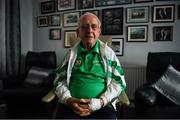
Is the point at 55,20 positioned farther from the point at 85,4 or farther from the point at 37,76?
the point at 37,76

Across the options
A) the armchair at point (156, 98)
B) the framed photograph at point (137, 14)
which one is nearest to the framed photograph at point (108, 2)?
the framed photograph at point (137, 14)

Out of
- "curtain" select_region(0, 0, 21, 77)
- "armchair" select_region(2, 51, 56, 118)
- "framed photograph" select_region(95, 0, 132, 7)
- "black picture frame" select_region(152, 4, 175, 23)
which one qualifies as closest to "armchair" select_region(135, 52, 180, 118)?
"black picture frame" select_region(152, 4, 175, 23)

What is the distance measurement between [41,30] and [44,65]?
1.07 meters

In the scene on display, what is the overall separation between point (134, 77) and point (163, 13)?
96 cm

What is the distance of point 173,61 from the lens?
2.56m

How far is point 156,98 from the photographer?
2252mm

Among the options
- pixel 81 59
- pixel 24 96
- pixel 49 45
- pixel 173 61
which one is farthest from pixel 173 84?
pixel 49 45

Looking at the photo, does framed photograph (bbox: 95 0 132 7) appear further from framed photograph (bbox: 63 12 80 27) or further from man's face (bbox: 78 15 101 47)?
man's face (bbox: 78 15 101 47)

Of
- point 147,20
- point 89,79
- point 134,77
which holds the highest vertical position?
point 147,20

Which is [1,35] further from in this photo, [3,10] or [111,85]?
[111,85]

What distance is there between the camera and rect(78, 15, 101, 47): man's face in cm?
167

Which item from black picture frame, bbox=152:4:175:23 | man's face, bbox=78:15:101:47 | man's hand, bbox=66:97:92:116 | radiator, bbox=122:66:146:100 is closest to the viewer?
man's hand, bbox=66:97:92:116

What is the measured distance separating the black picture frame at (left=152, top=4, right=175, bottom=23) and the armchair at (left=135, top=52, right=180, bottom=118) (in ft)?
2.17

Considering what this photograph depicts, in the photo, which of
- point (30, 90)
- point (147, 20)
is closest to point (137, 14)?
point (147, 20)
